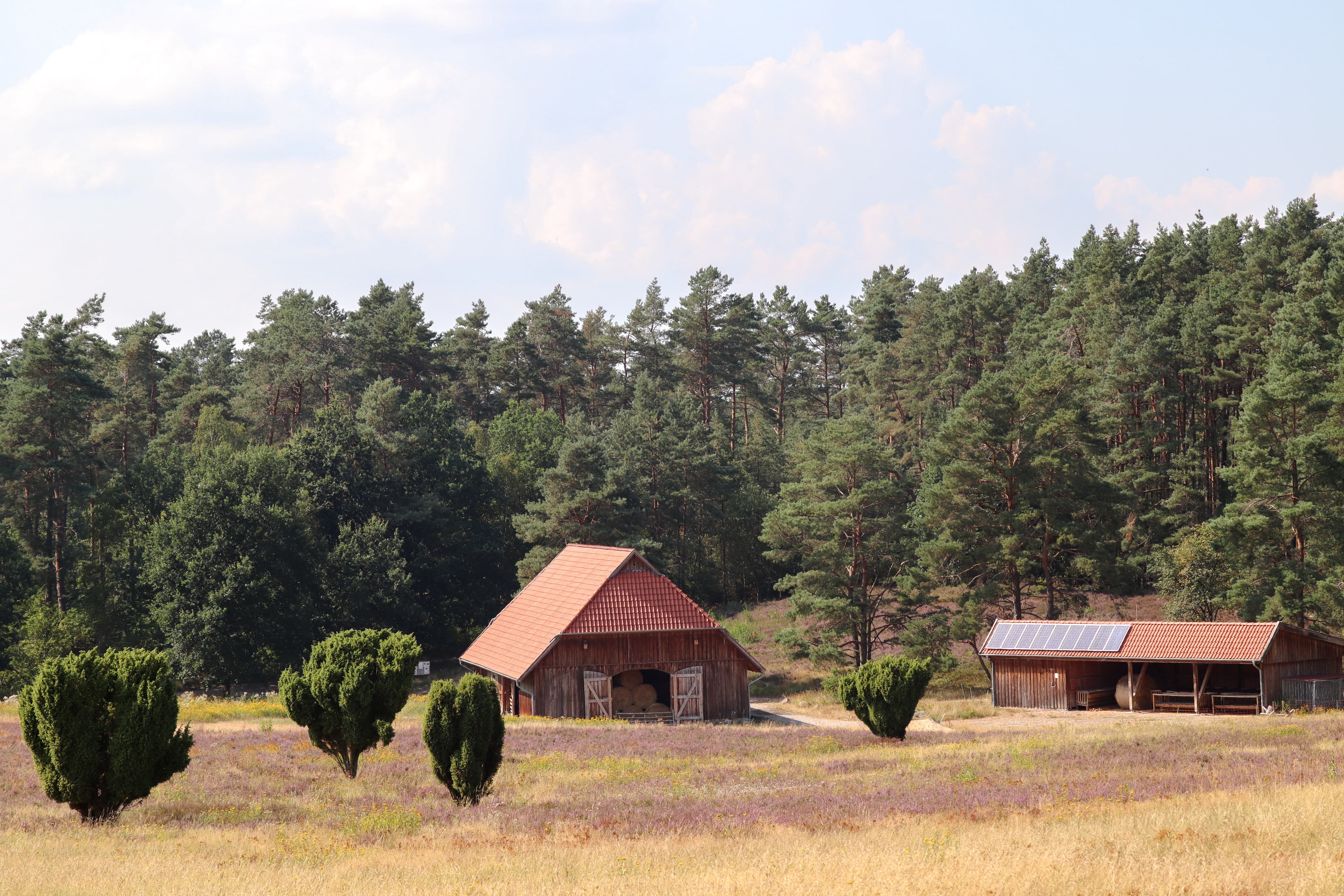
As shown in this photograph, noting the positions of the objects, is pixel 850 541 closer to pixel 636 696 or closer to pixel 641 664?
pixel 636 696

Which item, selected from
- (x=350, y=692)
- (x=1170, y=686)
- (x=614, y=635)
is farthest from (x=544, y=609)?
(x=1170, y=686)

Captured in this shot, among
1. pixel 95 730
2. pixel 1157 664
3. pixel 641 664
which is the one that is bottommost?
pixel 1157 664

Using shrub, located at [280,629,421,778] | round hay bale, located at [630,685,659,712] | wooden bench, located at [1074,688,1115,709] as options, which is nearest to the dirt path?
round hay bale, located at [630,685,659,712]

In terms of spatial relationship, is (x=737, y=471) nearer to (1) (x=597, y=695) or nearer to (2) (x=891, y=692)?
(1) (x=597, y=695)

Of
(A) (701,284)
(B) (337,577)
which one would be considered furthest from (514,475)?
(A) (701,284)

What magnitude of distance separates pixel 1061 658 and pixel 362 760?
28.6 metres

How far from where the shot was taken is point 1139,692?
43.9 m

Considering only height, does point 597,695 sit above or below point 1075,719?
above

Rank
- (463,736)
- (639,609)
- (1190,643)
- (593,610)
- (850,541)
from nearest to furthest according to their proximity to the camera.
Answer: (463,736)
(1190,643)
(593,610)
(639,609)
(850,541)

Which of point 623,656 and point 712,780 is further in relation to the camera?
point 623,656

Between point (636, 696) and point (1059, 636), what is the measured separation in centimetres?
1719

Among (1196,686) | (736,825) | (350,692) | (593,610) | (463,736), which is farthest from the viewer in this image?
(593,610)

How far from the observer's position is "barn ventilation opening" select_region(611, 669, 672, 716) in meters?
44.3

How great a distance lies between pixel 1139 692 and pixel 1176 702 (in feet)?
4.43
